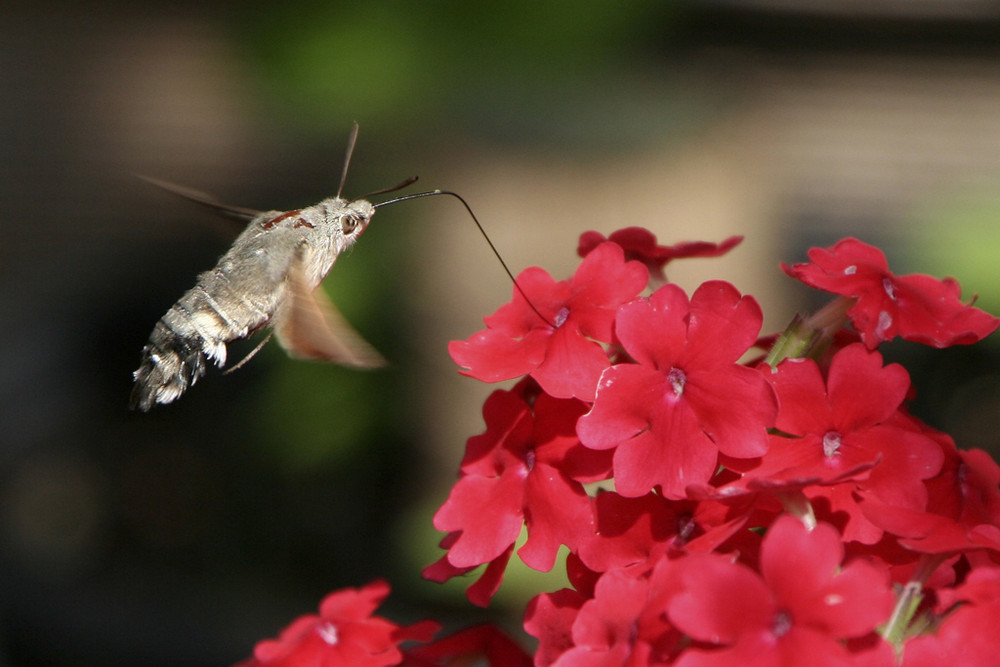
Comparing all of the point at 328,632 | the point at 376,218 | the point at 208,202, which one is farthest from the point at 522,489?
the point at 376,218

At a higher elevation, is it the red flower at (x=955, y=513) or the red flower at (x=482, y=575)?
the red flower at (x=955, y=513)

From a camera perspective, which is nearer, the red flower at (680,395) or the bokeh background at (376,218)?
the red flower at (680,395)

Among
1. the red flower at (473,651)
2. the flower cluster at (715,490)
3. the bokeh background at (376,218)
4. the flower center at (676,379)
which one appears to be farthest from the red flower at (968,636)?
the bokeh background at (376,218)

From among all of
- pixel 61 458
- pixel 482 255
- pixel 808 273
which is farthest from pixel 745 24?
pixel 61 458

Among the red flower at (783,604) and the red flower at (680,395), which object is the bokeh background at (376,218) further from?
the red flower at (783,604)

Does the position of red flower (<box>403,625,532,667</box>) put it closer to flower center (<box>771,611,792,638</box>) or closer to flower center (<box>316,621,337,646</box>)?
flower center (<box>316,621,337,646</box>)

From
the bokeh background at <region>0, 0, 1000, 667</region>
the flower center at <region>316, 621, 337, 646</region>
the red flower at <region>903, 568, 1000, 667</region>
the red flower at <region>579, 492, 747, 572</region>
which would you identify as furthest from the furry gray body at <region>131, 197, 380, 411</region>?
the bokeh background at <region>0, 0, 1000, 667</region>

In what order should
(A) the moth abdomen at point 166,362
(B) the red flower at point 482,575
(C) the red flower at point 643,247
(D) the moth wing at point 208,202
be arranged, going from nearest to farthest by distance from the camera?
(B) the red flower at point 482,575, (C) the red flower at point 643,247, (A) the moth abdomen at point 166,362, (D) the moth wing at point 208,202
